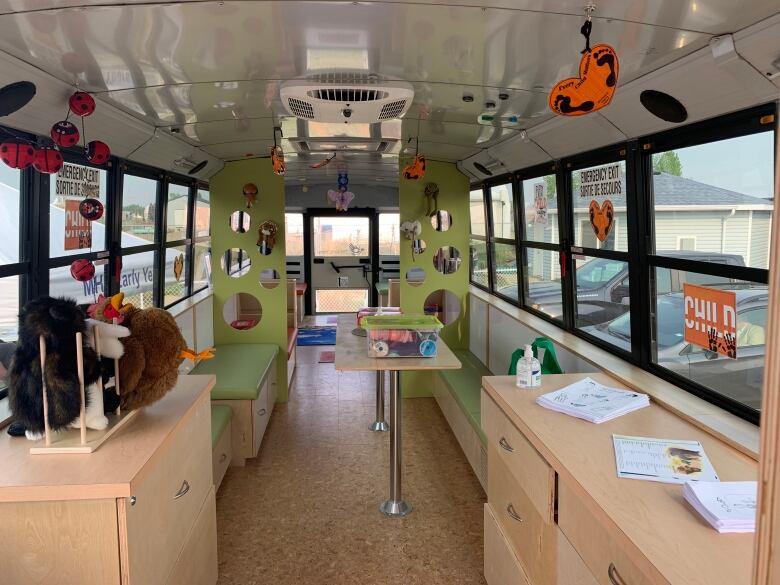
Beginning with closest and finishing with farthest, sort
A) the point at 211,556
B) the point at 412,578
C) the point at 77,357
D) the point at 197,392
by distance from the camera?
the point at 77,357 → the point at 197,392 → the point at 211,556 → the point at 412,578

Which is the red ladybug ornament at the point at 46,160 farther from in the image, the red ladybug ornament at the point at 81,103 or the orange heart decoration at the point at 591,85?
the orange heart decoration at the point at 591,85

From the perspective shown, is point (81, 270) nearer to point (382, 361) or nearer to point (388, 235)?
point (382, 361)

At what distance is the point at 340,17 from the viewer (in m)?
2.00

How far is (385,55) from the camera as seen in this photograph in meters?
2.43

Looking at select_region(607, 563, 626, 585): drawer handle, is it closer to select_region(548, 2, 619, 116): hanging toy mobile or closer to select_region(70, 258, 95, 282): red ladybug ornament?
select_region(548, 2, 619, 116): hanging toy mobile

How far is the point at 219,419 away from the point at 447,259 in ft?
9.67

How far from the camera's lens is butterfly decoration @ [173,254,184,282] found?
5.46 meters

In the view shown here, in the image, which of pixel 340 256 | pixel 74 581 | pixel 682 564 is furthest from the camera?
pixel 340 256

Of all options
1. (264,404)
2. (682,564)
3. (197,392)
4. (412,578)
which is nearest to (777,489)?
(682,564)

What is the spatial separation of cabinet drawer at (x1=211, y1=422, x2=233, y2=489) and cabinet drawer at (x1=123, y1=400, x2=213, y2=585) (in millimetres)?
1123

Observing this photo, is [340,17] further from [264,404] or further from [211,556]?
[264,404]

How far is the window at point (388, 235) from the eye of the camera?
35.2 ft

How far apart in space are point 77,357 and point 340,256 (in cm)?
889

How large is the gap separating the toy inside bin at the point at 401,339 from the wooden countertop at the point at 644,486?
83 cm
